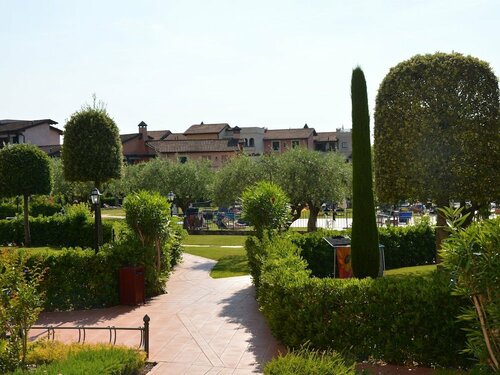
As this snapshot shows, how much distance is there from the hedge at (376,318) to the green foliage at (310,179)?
1646 centimetres

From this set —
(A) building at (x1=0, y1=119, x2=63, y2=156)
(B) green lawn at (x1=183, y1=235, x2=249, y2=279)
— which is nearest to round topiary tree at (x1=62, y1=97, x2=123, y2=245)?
(B) green lawn at (x1=183, y1=235, x2=249, y2=279)

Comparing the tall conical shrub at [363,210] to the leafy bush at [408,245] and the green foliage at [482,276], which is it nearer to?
the green foliage at [482,276]

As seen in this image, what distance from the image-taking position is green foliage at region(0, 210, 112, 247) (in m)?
22.9

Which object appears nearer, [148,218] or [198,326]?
[198,326]

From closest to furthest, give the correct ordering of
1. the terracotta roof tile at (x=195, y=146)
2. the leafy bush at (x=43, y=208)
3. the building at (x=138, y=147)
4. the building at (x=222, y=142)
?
the leafy bush at (x=43, y=208) < the terracotta roof tile at (x=195, y=146) < the building at (x=222, y=142) < the building at (x=138, y=147)

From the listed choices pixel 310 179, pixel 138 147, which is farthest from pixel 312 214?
pixel 138 147

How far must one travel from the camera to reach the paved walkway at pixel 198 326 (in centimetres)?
823

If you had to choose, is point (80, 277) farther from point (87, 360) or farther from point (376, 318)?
point (376, 318)

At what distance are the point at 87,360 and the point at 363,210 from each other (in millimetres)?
7011

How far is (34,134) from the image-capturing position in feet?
200

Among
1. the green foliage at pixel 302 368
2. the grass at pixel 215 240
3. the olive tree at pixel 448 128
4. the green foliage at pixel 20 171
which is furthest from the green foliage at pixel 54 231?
the green foliage at pixel 302 368

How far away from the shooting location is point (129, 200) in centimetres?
1384

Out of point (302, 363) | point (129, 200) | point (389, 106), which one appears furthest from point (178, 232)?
point (302, 363)

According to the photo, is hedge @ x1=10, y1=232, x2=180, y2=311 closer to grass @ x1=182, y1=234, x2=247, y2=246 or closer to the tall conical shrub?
the tall conical shrub
